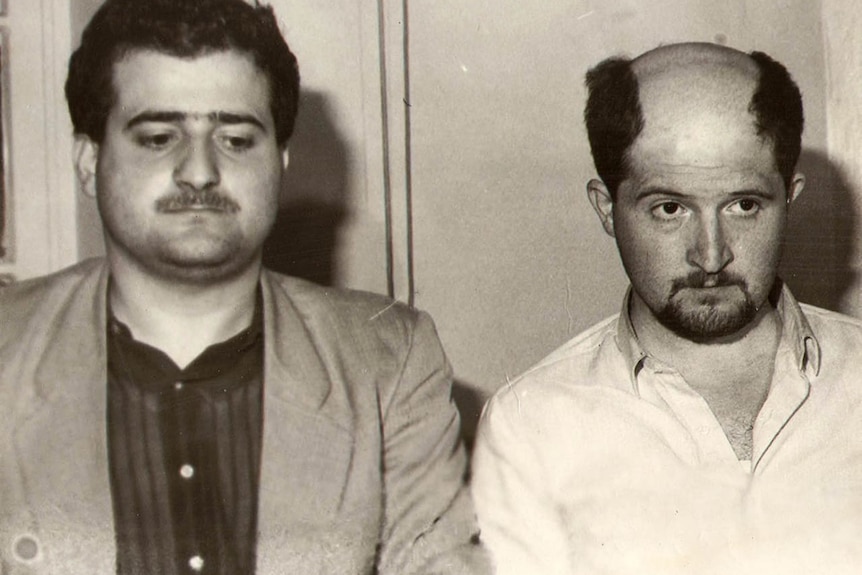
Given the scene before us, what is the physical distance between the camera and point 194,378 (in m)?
1.04

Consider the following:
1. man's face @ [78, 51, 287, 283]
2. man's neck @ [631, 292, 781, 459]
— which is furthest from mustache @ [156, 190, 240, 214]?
man's neck @ [631, 292, 781, 459]

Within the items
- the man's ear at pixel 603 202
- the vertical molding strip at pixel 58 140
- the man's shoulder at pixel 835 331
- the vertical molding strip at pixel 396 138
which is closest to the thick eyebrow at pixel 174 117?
the vertical molding strip at pixel 58 140

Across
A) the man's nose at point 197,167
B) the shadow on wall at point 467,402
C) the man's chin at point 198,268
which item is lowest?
the shadow on wall at point 467,402

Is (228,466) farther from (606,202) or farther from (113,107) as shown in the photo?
(606,202)

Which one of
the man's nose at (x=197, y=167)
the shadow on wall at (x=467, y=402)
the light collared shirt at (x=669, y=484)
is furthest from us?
the shadow on wall at (x=467, y=402)

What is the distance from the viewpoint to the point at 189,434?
1.03 metres

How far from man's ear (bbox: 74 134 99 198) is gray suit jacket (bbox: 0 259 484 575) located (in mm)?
78

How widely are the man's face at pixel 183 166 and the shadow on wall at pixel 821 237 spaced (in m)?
0.66

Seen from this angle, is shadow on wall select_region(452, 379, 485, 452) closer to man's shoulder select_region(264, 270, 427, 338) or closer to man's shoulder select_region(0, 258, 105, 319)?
man's shoulder select_region(264, 270, 427, 338)

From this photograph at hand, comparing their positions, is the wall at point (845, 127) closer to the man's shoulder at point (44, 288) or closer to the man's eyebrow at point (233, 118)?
the man's eyebrow at point (233, 118)

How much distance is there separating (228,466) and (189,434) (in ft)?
0.16

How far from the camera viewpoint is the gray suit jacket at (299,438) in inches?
39.7

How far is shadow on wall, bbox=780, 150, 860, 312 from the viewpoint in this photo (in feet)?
4.25

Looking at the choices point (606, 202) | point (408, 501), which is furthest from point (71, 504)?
point (606, 202)
